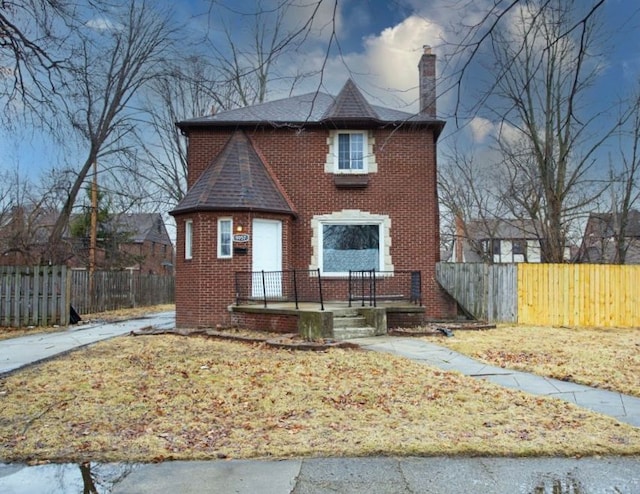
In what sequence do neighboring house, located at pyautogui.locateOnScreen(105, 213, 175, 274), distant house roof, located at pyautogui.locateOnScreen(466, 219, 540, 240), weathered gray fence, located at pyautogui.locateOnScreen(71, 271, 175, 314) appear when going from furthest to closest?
1. neighboring house, located at pyautogui.locateOnScreen(105, 213, 175, 274)
2. distant house roof, located at pyautogui.locateOnScreen(466, 219, 540, 240)
3. weathered gray fence, located at pyautogui.locateOnScreen(71, 271, 175, 314)

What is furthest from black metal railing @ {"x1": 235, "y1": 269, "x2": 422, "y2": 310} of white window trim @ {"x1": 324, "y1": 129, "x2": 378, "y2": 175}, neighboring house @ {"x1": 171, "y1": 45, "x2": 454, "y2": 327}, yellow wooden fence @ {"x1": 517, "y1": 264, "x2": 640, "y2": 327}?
yellow wooden fence @ {"x1": 517, "y1": 264, "x2": 640, "y2": 327}

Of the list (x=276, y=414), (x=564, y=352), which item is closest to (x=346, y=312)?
(x=564, y=352)

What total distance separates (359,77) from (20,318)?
46.5ft

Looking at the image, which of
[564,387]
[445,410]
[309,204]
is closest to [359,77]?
[445,410]

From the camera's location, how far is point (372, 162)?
15672 mm

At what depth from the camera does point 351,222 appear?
15.6 m

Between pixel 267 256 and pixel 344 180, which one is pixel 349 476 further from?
pixel 344 180

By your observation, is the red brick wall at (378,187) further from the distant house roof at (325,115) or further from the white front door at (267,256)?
the white front door at (267,256)

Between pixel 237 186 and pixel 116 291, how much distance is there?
12.1 meters

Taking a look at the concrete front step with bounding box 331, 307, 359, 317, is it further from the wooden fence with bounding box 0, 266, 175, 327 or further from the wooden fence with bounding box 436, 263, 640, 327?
the wooden fence with bounding box 0, 266, 175, 327

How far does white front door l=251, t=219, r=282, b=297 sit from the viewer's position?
14219mm

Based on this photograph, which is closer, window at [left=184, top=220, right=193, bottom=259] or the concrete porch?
the concrete porch

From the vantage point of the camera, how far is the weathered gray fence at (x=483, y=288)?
15609 millimetres

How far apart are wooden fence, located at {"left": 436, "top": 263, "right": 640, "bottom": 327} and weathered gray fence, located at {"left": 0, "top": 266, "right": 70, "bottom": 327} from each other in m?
11.3
